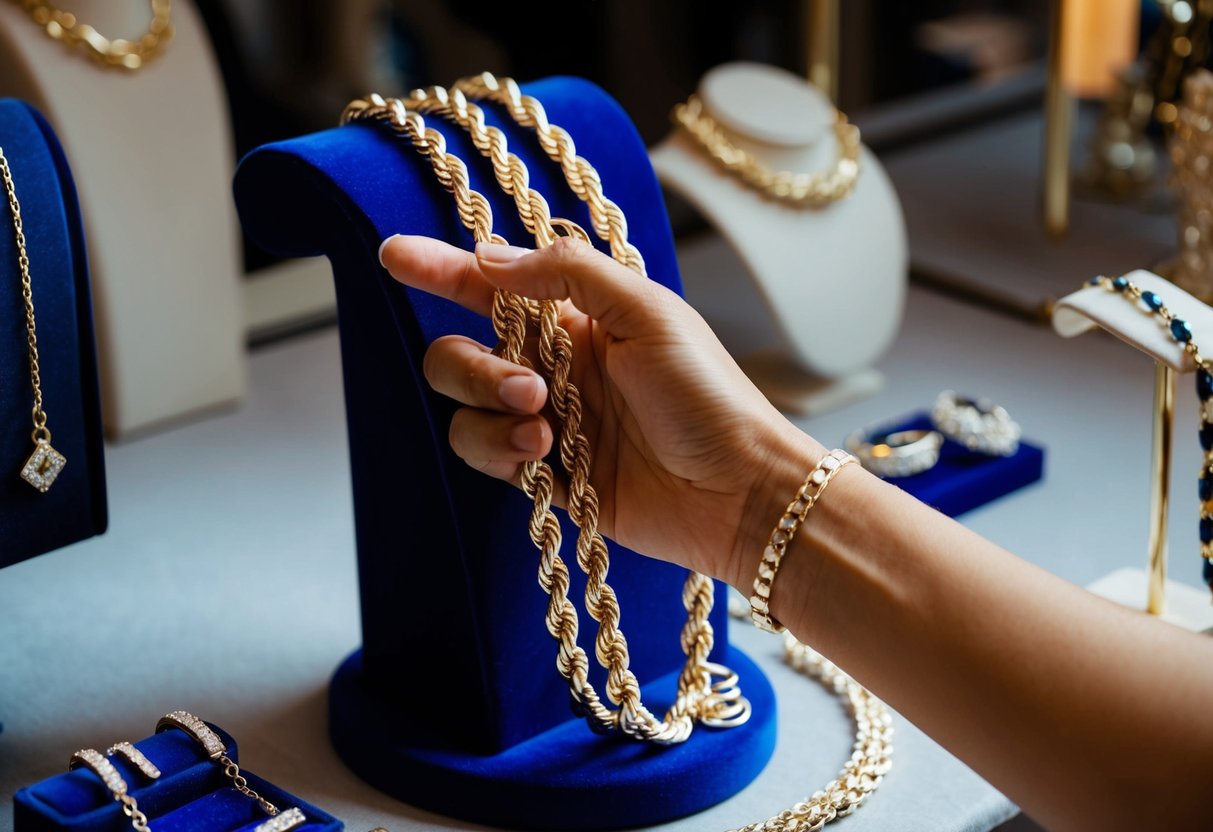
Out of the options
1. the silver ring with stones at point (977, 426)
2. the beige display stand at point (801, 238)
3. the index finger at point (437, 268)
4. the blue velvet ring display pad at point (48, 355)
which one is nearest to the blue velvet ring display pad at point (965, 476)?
the silver ring with stones at point (977, 426)

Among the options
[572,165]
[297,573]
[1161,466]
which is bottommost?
[297,573]

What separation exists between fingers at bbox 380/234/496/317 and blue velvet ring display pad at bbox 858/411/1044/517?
0.51 metres

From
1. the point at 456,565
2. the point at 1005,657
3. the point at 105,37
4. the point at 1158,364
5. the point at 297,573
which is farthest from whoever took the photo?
the point at 105,37

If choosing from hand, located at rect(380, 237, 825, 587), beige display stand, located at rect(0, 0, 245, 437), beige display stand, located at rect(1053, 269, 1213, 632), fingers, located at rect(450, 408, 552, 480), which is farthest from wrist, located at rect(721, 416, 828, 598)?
beige display stand, located at rect(0, 0, 245, 437)

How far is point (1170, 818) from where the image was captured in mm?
695

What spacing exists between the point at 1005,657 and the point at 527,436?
0.26m

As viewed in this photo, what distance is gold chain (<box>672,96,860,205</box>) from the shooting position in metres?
1.32

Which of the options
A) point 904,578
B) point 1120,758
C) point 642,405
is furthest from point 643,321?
point 1120,758

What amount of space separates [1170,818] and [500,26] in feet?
4.13

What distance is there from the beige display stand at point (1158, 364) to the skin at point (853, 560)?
0.24 meters

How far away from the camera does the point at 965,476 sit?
1213 mm

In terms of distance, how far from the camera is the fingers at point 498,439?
0.78 metres

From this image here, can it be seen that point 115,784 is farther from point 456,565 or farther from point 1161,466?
point 1161,466

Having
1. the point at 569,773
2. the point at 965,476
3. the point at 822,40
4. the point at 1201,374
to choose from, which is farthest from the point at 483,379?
the point at 822,40
